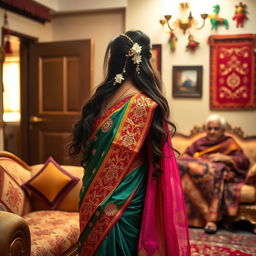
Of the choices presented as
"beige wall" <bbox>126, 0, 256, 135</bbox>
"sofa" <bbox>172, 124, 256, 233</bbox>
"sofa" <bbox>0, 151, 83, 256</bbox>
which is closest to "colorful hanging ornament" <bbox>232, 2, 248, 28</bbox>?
"beige wall" <bbox>126, 0, 256, 135</bbox>

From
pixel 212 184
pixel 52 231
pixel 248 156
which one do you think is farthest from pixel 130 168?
pixel 248 156

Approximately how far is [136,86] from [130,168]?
0.32 meters

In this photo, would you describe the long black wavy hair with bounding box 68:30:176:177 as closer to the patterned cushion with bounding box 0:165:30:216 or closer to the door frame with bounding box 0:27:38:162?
the patterned cushion with bounding box 0:165:30:216

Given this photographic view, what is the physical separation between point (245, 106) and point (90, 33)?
2.16 metres

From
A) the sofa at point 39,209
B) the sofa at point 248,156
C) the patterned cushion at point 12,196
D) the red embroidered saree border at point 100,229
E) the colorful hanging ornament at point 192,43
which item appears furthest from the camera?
the colorful hanging ornament at point 192,43

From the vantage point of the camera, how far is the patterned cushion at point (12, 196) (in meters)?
2.34

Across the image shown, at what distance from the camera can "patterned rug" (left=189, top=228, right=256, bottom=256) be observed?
285cm

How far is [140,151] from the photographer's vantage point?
A: 1419mm

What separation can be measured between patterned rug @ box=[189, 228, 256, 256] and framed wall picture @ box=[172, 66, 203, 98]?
5.35 ft

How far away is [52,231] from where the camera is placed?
7.25 ft

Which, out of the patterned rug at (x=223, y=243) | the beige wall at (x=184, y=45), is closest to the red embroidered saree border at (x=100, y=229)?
the patterned rug at (x=223, y=243)

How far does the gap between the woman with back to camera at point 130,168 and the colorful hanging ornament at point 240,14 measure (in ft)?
9.90

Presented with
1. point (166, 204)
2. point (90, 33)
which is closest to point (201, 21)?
point (90, 33)

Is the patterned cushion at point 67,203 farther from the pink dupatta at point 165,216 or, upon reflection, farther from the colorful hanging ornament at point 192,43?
the colorful hanging ornament at point 192,43
